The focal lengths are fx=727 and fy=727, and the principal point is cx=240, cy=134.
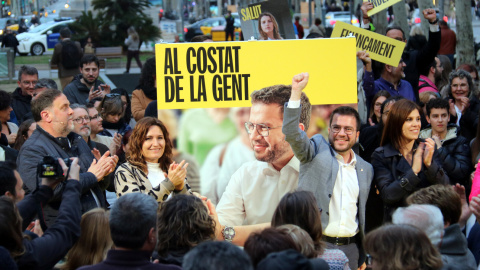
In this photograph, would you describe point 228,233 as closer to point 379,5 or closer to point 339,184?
point 339,184

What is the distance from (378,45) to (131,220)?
491cm

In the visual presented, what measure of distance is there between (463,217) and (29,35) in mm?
32476

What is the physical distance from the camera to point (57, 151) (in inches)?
227

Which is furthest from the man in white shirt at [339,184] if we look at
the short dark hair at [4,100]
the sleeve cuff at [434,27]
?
the short dark hair at [4,100]

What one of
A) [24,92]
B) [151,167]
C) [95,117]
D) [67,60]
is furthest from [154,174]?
[67,60]

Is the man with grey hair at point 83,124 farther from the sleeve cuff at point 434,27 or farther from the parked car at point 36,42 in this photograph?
the parked car at point 36,42

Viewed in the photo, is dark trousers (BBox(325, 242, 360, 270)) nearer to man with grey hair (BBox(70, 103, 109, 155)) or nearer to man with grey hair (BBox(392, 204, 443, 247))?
man with grey hair (BBox(392, 204, 443, 247))

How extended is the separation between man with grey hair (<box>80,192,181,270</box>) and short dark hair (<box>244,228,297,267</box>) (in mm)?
425

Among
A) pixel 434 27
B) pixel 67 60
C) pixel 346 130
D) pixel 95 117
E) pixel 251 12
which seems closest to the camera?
pixel 346 130

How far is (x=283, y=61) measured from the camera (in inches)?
234

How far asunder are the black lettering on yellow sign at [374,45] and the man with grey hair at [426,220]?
4.04 m

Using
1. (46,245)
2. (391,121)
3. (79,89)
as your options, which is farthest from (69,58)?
(46,245)

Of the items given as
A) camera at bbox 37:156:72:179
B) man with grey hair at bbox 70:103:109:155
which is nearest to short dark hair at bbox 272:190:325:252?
camera at bbox 37:156:72:179

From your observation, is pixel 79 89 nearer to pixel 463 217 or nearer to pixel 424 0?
pixel 463 217
